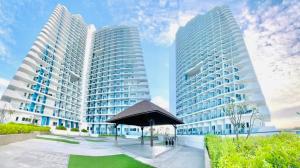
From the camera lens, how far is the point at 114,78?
73.1 m

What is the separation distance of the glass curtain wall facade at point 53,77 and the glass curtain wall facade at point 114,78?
6.25 meters

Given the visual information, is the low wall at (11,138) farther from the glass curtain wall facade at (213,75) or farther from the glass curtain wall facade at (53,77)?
the glass curtain wall facade at (213,75)

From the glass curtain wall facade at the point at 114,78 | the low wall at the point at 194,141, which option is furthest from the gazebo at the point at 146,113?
the glass curtain wall facade at the point at 114,78

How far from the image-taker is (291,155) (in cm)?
359

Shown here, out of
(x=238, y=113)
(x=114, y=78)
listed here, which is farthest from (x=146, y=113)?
(x=114, y=78)

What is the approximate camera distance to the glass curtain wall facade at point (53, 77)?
147ft

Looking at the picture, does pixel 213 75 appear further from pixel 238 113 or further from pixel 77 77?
pixel 77 77

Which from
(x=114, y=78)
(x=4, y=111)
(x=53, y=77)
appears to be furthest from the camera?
(x=114, y=78)

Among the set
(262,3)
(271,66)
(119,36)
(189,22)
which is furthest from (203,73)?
(262,3)

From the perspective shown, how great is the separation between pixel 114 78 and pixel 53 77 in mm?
22564

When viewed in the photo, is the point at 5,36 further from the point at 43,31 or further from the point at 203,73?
the point at 203,73

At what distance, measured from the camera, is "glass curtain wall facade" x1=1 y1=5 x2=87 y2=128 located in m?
44.8

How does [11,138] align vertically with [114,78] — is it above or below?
below

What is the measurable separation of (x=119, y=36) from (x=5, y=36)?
46.2 m
